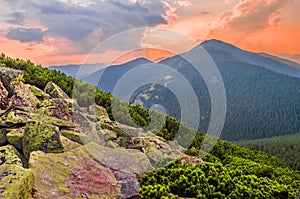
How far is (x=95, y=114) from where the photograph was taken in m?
24.3

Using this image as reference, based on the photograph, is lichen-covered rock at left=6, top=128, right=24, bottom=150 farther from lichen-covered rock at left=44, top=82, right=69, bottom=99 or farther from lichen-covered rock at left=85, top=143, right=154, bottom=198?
lichen-covered rock at left=44, top=82, right=69, bottom=99

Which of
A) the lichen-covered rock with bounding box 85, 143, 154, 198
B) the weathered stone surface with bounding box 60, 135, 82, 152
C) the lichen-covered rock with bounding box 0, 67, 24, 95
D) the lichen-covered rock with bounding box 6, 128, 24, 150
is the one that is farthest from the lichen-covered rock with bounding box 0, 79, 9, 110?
the lichen-covered rock with bounding box 85, 143, 154, 198

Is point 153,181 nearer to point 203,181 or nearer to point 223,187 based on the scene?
point 203,181

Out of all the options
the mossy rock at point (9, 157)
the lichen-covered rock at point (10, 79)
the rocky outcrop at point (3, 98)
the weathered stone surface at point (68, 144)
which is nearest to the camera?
the mossy rock at point (9, 157)

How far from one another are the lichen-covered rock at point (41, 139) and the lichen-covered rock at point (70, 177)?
2.65ft

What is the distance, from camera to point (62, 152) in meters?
14.2

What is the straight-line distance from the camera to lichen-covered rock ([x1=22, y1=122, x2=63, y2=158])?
558 inches

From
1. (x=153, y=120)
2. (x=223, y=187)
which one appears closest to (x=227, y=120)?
(x=153, y=120)

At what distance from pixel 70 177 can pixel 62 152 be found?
2074 millimetres

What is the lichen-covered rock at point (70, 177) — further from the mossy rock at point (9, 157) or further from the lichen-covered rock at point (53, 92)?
the lichen-covered rock at point (53, 92)

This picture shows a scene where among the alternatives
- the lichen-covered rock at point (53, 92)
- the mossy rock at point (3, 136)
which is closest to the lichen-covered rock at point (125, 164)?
the mossy rock at point (3, 136)

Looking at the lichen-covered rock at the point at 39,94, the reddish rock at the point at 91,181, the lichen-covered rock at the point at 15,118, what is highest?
the lichen-covered rock at the point at 39,94

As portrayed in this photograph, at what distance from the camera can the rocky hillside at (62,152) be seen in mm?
11461

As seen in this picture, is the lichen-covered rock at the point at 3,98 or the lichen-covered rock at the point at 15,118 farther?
the lichen-covered rock at the point at 3,98
